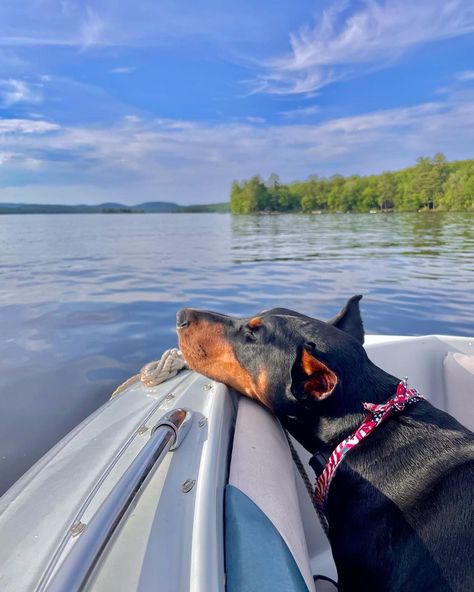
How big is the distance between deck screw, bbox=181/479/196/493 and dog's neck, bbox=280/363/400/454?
80 centimetres

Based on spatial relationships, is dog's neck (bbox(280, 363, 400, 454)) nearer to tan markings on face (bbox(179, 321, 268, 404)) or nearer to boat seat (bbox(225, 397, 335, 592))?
boat seat (bbox(225, 397, 335, 592))

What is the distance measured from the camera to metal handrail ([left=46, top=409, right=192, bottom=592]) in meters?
1.24

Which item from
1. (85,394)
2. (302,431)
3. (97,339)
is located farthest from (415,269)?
(302,431)

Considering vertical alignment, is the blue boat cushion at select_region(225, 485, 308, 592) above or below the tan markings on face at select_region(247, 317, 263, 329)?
below

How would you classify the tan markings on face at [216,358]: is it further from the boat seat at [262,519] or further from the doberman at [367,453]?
the boat seat at [262,519]

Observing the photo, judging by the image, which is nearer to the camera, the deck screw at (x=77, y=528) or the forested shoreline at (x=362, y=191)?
the deck screw at (x=77, y=528)

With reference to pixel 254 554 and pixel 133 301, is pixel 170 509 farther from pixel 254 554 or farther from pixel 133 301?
pixel 133 301

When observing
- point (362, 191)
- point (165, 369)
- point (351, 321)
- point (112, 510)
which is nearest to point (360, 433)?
point (351, 321)

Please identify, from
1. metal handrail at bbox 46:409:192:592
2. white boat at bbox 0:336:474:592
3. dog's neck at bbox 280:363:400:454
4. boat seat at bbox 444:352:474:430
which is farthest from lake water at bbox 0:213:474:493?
boat seat at bbox 444:352:474:430

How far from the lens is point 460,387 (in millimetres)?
3596

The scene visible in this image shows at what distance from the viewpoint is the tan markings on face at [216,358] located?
268cm

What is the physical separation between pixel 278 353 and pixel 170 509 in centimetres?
112

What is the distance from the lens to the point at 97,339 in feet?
Answer: 23.9

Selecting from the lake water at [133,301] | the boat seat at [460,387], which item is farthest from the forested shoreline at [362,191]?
the boat seat at [460,387]
